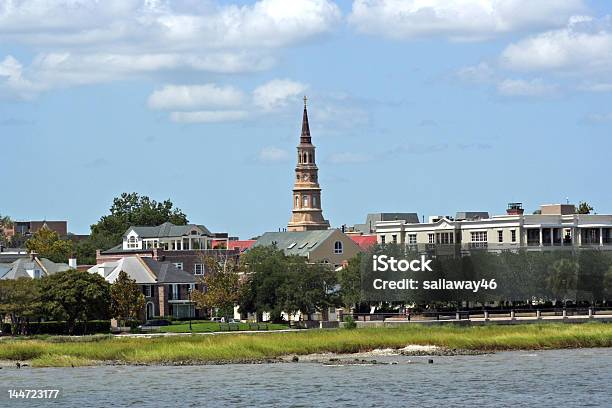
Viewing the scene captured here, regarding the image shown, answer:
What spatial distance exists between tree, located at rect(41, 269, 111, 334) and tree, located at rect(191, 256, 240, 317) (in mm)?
19469

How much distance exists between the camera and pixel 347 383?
295 feet

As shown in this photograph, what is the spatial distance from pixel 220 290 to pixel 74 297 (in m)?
24.0

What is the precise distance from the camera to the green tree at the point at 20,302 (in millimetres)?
133750

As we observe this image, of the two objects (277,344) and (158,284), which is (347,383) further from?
(158,284)

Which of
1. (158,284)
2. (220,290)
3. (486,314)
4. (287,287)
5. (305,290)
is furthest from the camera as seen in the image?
(158,284)

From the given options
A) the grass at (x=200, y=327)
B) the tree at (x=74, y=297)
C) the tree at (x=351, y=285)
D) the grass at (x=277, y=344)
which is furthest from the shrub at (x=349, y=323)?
the tree at (x=74, y=297)

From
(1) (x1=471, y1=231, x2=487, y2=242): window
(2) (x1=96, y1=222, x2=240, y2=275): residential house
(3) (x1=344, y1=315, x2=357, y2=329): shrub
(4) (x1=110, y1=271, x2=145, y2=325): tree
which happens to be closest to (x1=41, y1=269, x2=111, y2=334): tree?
(4) (x1=110, y1=271, x2=145, y2=325): tree

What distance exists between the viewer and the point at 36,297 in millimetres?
134250

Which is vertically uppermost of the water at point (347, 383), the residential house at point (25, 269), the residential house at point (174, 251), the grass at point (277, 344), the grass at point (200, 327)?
the residential house at point (174, 251)

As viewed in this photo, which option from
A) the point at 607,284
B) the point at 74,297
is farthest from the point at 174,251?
the point at 607,284

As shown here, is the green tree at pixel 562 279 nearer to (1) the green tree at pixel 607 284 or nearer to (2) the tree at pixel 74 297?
(1) the green tree at pixel 607 284

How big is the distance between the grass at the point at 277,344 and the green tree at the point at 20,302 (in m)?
11.9

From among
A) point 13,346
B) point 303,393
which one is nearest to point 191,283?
point 13,346

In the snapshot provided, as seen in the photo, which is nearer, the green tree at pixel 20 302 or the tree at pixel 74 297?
the tree at pixel 74 297
